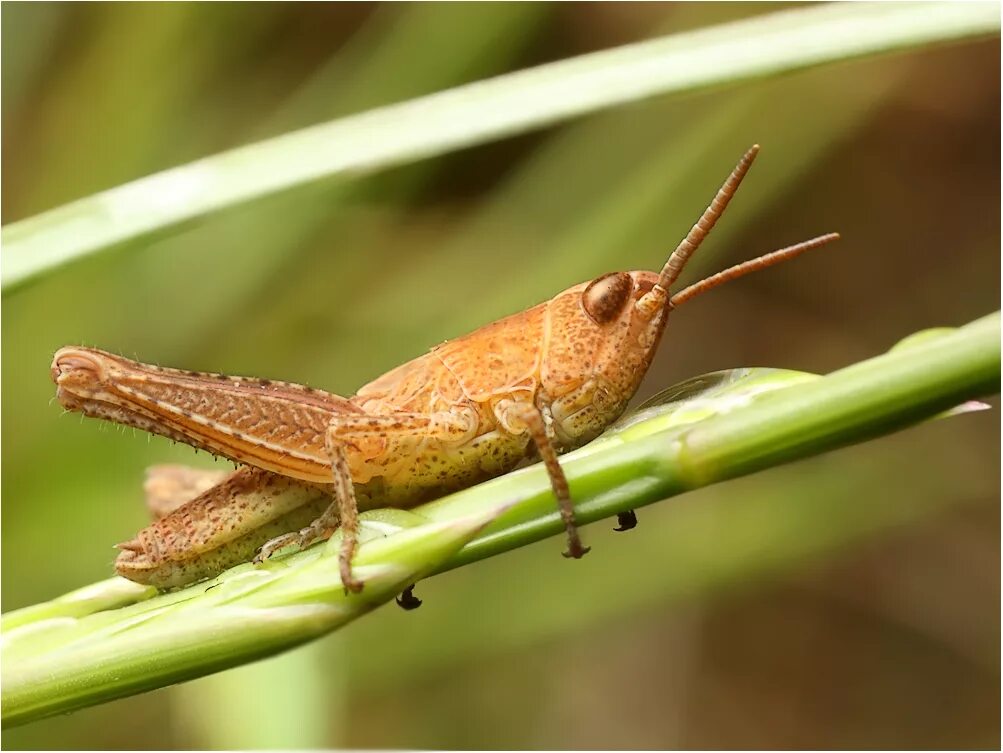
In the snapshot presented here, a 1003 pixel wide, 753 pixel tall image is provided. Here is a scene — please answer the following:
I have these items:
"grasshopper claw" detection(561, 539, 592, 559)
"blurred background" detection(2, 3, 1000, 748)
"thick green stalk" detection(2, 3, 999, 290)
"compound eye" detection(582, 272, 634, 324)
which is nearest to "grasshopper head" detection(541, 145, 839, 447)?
"compound eye" detection(582, 272, 634, 324)

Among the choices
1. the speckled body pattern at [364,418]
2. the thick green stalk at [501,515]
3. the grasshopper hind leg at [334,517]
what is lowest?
the thick green stalk at [501,515]

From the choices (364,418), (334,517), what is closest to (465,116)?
(364,418)

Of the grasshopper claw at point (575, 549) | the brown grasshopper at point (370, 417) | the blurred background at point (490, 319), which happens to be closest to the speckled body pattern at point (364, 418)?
the brown grasshopper at point (370, 417)

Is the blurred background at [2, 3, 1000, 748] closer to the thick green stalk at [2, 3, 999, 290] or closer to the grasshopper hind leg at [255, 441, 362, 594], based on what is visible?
the grasshopper hind leg at [255, 441, 362, 594]

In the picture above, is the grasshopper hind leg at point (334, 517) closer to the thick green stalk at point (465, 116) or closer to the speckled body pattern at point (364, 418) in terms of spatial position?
the speckled body pattern at point (364, 418)

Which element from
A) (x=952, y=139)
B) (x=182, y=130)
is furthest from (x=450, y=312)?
(x=952, y=139)

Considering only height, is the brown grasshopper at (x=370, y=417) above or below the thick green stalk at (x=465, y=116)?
below
